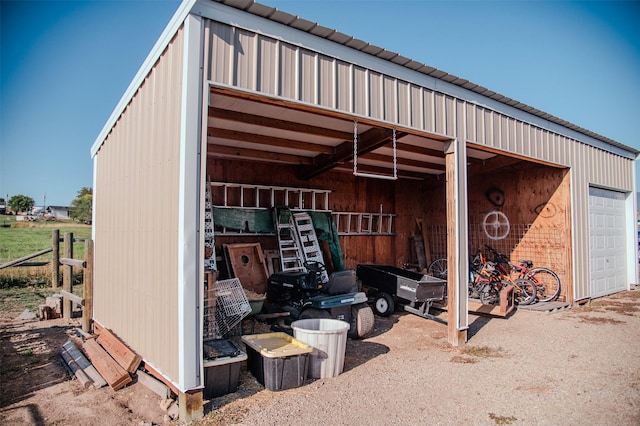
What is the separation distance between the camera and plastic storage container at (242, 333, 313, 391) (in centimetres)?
366

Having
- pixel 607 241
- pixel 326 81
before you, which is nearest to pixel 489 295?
pixel 607 241

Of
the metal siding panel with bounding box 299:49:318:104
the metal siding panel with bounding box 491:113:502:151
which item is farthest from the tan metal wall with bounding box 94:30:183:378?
the metal siding panel with bounding box 491:113:502:151

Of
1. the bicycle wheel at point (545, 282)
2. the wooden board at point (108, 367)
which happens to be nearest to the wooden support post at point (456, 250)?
the bicycle wheel at point (545, 282)

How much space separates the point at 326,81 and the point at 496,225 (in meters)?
6.49

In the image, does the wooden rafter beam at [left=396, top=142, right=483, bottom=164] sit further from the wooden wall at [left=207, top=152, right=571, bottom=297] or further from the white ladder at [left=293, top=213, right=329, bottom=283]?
the white ladder at [left=293, top=213, right=329, bottom=283]

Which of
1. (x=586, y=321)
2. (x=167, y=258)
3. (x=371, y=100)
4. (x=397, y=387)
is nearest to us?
(x=167, y=258)

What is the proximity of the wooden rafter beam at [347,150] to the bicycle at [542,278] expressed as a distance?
4.19 meters

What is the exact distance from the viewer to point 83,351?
495 centimetres

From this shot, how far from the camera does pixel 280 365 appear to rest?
366 centimetres

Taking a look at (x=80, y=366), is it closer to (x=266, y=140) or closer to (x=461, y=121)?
(x=266, y=140)

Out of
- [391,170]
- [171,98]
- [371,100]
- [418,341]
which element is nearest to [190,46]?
[171,98]

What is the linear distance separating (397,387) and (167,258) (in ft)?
8.06

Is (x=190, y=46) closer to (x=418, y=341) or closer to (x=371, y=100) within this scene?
→ (x=371, y=100)

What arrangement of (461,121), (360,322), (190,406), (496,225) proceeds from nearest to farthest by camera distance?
(190,406) → (360,322) → (461,121) → (496,225)
